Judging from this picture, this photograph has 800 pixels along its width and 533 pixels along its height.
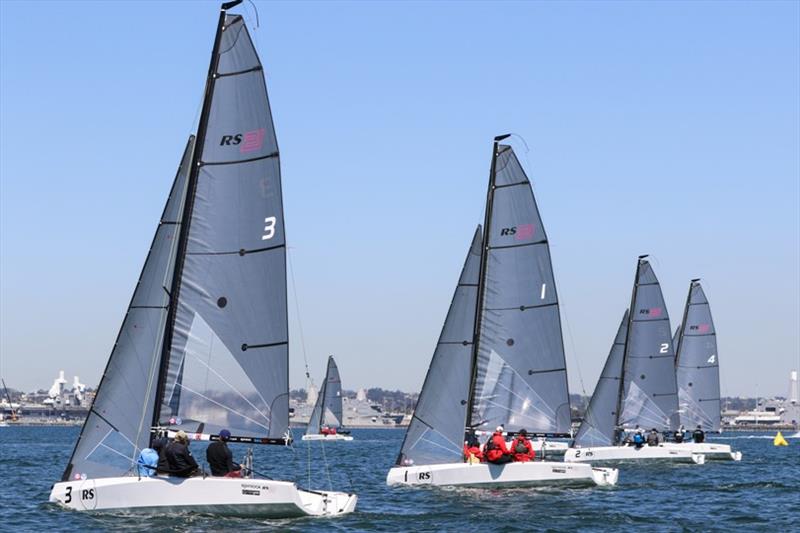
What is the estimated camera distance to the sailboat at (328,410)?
123 meters

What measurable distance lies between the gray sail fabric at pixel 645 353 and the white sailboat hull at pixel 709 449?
1958 millimetres

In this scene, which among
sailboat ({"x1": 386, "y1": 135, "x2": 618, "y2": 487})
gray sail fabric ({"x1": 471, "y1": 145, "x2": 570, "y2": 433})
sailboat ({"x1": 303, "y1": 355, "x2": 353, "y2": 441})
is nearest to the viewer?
sailboat ({"x1": 386, "y1": 135, "x2": 618, "y2": 487})

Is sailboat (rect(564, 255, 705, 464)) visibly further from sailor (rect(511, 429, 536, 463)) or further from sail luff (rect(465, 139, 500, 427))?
sailor (rect(511, 429, 536, 463))

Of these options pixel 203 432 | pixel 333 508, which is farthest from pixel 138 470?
pixel 333 508

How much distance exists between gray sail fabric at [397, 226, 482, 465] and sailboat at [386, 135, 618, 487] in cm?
3

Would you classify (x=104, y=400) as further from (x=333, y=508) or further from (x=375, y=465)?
(x=375, y=465)

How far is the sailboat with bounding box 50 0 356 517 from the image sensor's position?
2827 cm

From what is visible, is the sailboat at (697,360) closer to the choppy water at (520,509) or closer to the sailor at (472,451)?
the choppy water at (520,509)

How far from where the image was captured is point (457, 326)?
41281 mm

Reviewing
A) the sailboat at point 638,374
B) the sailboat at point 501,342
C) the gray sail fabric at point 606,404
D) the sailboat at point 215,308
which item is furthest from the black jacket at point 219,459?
the sailboat at point 638,374

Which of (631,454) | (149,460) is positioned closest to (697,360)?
(631,454)

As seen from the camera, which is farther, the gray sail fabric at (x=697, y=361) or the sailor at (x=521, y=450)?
the gray sail fabric at (x=697, y=361)

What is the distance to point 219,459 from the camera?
2777 cm

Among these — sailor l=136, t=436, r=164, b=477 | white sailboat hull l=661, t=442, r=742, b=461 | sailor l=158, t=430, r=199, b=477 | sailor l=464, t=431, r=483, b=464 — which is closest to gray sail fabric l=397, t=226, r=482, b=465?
sailor l=464, t=431, r=483, b=464
